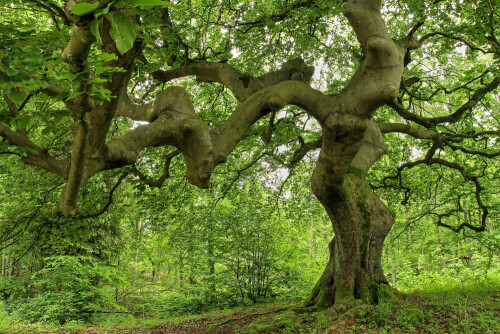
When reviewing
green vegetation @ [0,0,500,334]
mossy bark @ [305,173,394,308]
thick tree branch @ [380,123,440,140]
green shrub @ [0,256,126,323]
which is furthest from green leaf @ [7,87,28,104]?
green shrub @ [0,256,126,323]

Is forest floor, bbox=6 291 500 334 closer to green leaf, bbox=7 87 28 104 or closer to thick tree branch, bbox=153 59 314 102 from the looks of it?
thick tree branch, bbox=153 59 314 102

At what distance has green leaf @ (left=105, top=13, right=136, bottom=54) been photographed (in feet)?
3.11

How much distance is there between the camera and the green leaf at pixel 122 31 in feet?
3.11

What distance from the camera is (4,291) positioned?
11.1m

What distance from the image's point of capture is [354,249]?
5.92 m

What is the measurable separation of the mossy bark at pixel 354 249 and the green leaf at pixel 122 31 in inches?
210

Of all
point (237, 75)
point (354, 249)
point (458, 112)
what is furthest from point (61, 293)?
point (458, 112)

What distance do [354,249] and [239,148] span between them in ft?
15.1

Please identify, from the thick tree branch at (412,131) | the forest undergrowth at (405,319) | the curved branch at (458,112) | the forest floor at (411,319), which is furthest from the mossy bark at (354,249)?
the curved branch at (458,112)

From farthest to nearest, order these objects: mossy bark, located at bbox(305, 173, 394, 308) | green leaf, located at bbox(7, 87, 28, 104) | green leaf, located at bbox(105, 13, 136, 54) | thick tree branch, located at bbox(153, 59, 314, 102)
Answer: thick tree branch, located at bbox(153, 59, 314, 102), mossy bark, located at bbox(305, 173, 394, 308), green leaf, located at bbox(7, 87, 28, 104), green leaf, located at bbox(105, 13, 136, 54)

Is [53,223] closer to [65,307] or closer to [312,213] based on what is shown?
[65,307]

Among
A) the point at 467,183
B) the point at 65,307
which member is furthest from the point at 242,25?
the point at 65,307

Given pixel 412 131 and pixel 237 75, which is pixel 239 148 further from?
pixel 412 131

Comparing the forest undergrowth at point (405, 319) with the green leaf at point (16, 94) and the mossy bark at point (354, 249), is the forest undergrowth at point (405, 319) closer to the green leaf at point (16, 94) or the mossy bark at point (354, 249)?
the mossy bark at point (354, 249)
